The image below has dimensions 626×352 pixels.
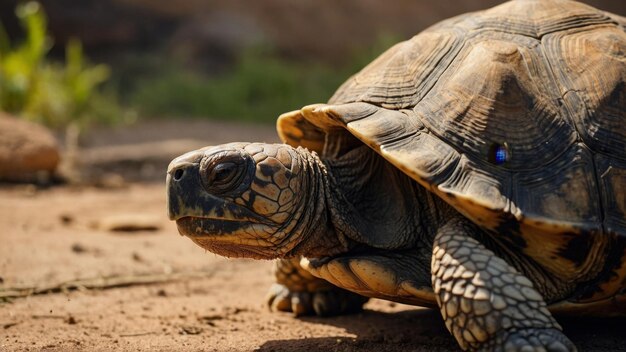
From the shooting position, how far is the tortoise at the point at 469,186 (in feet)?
9.47

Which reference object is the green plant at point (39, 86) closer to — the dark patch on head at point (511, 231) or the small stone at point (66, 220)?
the small stone at point (66, 220)

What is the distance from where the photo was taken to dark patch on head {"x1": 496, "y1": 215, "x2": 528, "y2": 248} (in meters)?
2.92

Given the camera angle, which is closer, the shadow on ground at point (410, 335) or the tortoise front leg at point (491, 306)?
the tortoise front leg at point (491, 306)

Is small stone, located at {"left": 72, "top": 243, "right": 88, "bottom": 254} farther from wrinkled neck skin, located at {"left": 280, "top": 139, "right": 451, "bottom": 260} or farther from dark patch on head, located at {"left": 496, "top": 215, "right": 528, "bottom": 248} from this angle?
dark patch on head, located at {"left": 496, "top": 215, "right": 528, "bottom": 248}

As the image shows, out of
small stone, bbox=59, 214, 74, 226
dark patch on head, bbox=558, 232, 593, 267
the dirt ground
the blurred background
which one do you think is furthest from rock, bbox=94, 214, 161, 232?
the blurred background

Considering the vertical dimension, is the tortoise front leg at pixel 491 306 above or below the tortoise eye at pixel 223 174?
below

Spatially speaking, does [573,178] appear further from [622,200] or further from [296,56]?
[296,56]

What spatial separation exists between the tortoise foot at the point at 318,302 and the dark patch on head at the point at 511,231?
47.7 inches

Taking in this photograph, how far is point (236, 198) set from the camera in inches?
123

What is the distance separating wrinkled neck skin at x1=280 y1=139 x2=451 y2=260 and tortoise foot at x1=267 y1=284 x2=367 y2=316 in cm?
61

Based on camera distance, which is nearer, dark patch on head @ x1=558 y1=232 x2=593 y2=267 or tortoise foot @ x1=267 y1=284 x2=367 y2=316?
dark patch on head @ x1=558 y1=232 x2=593 y2=267

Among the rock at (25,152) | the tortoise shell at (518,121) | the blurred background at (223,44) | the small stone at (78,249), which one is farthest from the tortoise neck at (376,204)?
the blurred background at (223,44)

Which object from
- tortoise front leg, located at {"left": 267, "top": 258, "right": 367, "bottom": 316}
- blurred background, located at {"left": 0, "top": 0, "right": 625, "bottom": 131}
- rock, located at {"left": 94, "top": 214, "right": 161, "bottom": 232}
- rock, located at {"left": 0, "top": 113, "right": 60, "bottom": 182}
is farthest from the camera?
blurred background, located at {"left": 0, "top": 0, "right": 625, "bottom": 131}

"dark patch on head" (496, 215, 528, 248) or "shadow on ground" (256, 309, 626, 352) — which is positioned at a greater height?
"dark patch on head" (496, 215, 528, 248)
